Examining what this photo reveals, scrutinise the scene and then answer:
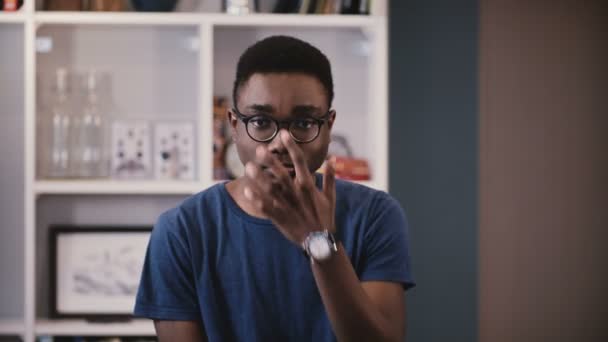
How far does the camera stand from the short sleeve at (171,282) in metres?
1.27

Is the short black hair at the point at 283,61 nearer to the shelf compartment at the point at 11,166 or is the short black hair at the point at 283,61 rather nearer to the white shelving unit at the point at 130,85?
the white shelving unit at the point at 130,85

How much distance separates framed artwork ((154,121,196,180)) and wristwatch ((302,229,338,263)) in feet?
5.90

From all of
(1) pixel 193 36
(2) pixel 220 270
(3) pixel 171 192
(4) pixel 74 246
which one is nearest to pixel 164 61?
(1) pixel 193 36

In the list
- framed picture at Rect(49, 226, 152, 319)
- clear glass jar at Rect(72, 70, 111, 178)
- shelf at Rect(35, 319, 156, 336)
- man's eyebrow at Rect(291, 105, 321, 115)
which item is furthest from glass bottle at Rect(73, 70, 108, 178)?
man's eyebrow at Rect(291, 105, 321, 115)

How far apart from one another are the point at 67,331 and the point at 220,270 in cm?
156

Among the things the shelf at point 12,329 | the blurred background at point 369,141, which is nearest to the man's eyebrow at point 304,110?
the blurred background at point 369,141

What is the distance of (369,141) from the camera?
9.25ft

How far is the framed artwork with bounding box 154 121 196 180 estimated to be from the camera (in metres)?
2.77

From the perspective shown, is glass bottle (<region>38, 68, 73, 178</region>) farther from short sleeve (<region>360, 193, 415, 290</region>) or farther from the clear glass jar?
short sleeve (<region>360, 193, 415, 290</region>)

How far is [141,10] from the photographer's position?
8.66ft

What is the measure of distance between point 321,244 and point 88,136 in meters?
1.92

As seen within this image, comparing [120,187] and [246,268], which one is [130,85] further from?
[246,268]

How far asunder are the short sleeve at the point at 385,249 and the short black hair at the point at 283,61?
0.23 meters

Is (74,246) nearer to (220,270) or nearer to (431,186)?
(431,186)
